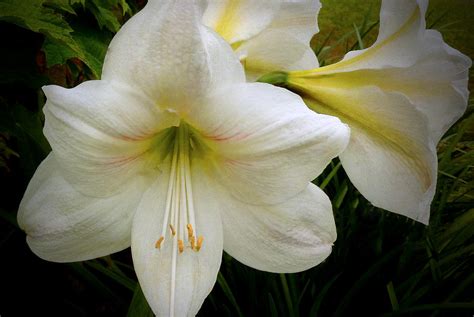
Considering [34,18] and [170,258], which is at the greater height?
[34,18]

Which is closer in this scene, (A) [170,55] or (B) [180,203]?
(A) [170,55]

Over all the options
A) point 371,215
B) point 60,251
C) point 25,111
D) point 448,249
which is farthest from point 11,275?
point 448,249

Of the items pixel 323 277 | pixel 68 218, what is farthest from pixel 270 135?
pixel 323 277

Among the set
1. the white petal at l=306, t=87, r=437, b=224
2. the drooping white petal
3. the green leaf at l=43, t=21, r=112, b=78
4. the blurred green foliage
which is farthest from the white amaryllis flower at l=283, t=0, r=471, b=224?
the blurred green foliage

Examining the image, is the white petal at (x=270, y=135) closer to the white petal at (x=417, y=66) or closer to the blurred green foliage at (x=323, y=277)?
the white petal at (x=417, y=66)

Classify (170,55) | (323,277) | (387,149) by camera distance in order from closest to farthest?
(170,55) < (387,149) < (323,277)

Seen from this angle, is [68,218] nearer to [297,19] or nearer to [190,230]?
[190,230]

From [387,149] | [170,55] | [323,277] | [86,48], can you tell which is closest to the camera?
[170,55]

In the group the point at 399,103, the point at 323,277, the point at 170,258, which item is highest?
the point at 399,103
